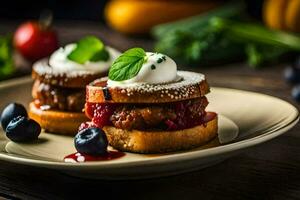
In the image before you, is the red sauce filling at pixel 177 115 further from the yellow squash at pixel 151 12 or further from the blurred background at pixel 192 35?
the yellow squash at pixel 151 12

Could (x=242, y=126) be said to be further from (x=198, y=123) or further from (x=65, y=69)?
(x=65, y=69)

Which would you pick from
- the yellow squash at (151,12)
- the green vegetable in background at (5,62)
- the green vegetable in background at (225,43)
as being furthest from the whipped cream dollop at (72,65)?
the yellow squash at (151,12)

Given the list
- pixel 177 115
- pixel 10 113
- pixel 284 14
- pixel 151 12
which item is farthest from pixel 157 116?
pixel 151 12

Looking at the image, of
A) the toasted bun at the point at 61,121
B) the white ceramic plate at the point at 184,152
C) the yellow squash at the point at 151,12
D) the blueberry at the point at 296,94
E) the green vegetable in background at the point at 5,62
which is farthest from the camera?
the yellow squash at the point at 151,12

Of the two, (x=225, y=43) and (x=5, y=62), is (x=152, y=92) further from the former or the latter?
(x=225, y=43)

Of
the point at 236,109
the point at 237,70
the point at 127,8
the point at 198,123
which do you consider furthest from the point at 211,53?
the point at 198,123
